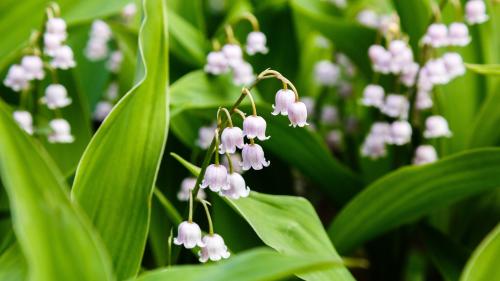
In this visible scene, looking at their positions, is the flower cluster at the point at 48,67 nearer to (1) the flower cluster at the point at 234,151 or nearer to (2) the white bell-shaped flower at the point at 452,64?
(1) the flower cluster at the point at 234,151

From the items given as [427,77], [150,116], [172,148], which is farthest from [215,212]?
[427,77]

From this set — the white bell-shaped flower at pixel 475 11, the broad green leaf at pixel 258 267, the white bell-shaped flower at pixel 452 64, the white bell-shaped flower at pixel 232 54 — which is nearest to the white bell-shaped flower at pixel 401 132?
the white bell-shaped flower at pixel 452 64

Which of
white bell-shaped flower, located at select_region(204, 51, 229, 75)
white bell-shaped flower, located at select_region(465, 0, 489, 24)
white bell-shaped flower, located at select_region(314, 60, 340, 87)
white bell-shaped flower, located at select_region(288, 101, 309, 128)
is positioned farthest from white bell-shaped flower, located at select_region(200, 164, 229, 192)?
white bell-shaped flower, located at select_region(314, 60, 340, 87)

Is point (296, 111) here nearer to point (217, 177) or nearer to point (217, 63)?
point (217, 177)

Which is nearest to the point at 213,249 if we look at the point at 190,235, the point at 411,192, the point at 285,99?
the point at 190,235

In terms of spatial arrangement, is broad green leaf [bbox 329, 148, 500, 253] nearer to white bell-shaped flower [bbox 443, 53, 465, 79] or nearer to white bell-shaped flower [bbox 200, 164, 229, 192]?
white bell-shaped flower [bbox 443, 53, 465, 79]
